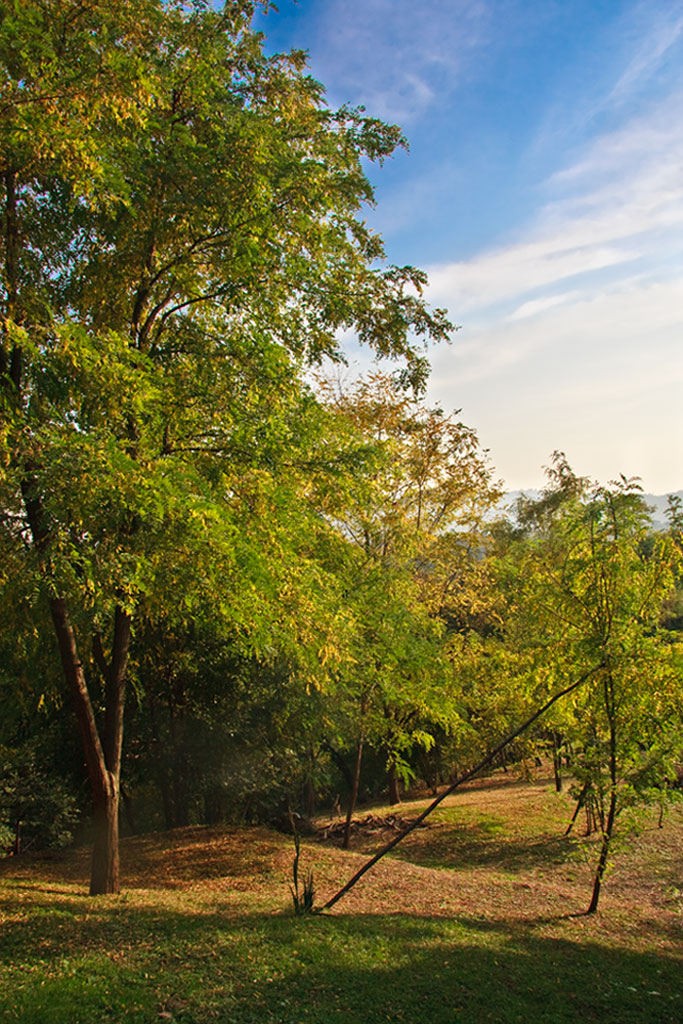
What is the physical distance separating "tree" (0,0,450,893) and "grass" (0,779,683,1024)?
6.47 ft

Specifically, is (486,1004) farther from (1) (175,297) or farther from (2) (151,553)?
(1) (175,297)

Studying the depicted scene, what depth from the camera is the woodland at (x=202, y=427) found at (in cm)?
625

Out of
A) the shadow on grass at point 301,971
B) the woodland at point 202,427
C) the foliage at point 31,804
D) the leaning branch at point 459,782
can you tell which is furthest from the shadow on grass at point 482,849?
the foliage at point 31,804

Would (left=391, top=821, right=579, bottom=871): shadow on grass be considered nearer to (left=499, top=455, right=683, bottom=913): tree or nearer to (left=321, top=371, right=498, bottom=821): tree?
(left=321, top=371, right=498, bottom=821): tree

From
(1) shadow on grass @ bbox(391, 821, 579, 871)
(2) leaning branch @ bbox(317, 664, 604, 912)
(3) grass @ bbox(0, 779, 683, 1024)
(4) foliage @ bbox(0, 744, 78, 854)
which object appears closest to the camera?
(3) grass @ bbox(0, 779, 683, 1024)

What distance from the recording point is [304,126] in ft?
30.6

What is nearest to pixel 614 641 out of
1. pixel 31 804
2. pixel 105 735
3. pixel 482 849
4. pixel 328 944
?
pixel 328 944

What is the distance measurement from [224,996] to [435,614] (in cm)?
1674

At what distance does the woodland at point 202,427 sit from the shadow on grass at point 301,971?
178cm

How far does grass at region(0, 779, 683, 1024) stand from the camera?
5.24 meters

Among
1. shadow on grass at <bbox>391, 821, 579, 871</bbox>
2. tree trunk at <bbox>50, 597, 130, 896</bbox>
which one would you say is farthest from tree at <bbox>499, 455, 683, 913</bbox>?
tree trunk at <bbox>50, 597, 130, 896</bbox>

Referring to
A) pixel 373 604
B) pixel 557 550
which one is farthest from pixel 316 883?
pixel 557 550

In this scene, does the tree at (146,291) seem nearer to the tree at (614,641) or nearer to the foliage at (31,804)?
the foliage at (31,804)

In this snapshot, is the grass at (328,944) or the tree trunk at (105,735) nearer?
the grass at (328,944)
